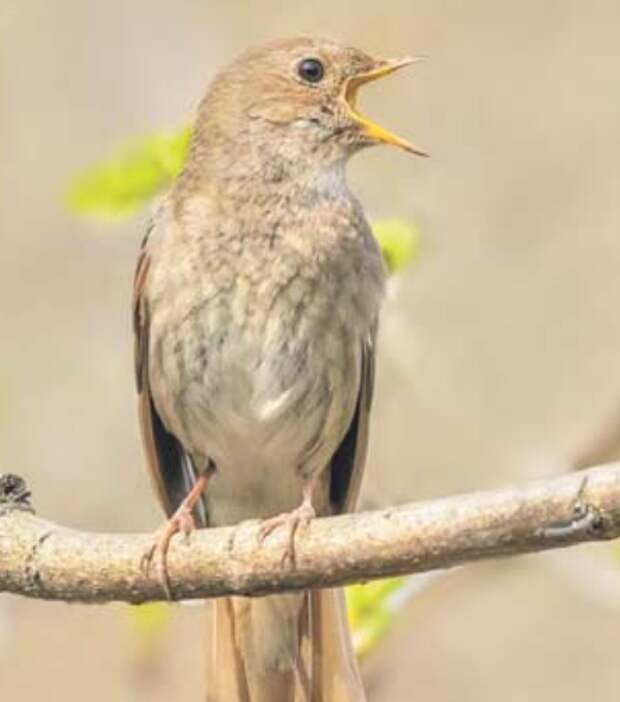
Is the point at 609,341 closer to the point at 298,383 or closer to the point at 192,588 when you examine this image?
the point at 298,383

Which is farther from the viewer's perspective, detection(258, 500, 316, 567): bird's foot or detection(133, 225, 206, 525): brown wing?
detection(133, 225, 206, 525): brown wing

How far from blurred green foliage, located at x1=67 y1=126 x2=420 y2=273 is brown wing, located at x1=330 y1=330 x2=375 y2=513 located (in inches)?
8.3

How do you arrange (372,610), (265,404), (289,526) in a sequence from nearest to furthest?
(289,526), (372,610), (265,404)

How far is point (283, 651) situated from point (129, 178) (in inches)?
44.3

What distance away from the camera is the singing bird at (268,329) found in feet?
19.0

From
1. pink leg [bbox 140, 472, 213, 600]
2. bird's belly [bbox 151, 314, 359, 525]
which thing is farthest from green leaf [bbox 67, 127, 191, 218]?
pink leg [bbox 140, 472, 213, 600]

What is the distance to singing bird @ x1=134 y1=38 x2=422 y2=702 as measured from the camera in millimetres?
5781

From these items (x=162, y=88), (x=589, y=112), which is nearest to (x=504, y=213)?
(x=589, y=112)

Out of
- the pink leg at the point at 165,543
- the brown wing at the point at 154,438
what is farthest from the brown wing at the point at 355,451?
the pink leg at the point at 165,543

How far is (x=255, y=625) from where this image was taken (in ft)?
20.0

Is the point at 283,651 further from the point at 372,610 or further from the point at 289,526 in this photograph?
the point at 289,526

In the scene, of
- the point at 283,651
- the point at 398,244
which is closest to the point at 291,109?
the point at 398,244

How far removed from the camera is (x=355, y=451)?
608 centimetres

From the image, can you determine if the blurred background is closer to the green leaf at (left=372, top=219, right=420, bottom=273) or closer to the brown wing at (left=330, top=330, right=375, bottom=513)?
the brown wing at (left=330, top=330, right=375, bottom=513)
